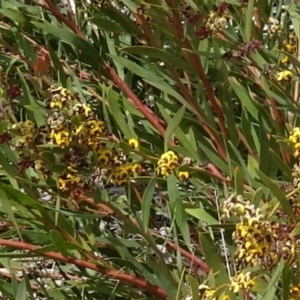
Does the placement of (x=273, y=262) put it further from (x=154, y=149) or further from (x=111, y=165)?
(x=154, y=149)

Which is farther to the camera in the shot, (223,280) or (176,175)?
(176,175)

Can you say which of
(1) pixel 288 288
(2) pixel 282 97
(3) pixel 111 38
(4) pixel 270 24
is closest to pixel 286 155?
(2) pixel 282 97

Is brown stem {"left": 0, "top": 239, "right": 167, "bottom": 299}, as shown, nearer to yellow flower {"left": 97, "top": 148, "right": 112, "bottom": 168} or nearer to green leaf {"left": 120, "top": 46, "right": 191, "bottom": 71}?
yellow flower {"left": 97, "top": 148, "right": 112, "bottom": 168}

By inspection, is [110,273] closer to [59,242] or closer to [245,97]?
[59,242]

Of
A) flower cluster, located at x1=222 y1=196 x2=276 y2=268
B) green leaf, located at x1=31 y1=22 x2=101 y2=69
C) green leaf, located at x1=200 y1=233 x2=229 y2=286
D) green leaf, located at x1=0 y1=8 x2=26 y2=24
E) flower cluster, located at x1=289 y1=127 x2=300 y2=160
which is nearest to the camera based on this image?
flower cluster, located at x1=222 y1=196 x2=276 y2=268

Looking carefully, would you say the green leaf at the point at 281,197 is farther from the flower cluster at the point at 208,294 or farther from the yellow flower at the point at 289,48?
the yellow flower at the point at 289,48

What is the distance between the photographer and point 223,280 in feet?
2.79

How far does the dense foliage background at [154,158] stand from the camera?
771 mm

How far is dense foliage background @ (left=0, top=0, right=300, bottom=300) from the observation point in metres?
0.77

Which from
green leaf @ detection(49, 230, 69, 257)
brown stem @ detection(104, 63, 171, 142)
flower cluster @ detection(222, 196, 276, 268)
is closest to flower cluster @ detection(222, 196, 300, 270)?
flower cluster @ detection(222, 196, 276, 268)

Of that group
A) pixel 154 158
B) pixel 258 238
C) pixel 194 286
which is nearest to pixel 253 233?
pixel 258 238

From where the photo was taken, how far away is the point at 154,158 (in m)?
0.95

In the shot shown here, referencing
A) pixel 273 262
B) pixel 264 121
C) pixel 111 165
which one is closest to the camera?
pixel 273 262

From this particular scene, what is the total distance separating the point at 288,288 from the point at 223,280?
11cm
